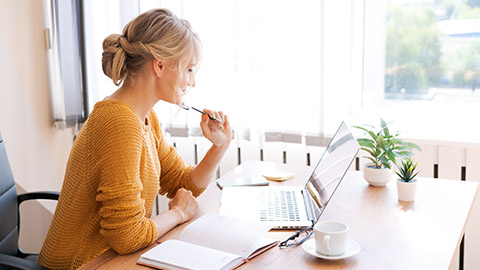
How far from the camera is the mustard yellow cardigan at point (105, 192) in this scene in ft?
4.09

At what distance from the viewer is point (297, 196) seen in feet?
5.25

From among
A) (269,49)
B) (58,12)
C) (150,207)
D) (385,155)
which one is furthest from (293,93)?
(58,12)

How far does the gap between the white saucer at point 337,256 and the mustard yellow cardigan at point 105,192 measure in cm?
36

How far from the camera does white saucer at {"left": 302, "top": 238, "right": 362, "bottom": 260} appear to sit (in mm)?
1167

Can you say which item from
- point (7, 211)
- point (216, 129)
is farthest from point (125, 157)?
point (7, 211)

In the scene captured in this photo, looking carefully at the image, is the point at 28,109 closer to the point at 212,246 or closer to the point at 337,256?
→ the point at 212,246

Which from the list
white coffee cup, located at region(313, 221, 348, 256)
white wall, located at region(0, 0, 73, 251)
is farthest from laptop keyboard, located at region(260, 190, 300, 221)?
white wall, located at region(0, 0, 73, 251)

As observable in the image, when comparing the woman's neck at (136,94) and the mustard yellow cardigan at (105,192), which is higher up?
the woman's neck at (136,94)

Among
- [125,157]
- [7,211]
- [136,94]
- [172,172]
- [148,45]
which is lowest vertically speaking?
[7,211]

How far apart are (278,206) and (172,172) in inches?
15.5

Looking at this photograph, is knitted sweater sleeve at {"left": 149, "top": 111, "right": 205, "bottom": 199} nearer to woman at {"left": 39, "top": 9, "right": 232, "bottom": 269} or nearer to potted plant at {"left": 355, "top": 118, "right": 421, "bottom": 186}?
woman at {"left": 39, "top": 9, "right": 232, "bottom": 269}

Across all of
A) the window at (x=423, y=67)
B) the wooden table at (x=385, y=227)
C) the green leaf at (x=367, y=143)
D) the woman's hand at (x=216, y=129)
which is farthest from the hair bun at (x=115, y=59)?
the window at (x=423, y=67)

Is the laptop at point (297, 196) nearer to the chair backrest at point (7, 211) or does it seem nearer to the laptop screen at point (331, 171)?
the laptop screen at point (331, 171)

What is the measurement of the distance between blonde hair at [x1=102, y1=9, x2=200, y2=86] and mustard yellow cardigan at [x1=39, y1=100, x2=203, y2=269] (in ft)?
0.40
